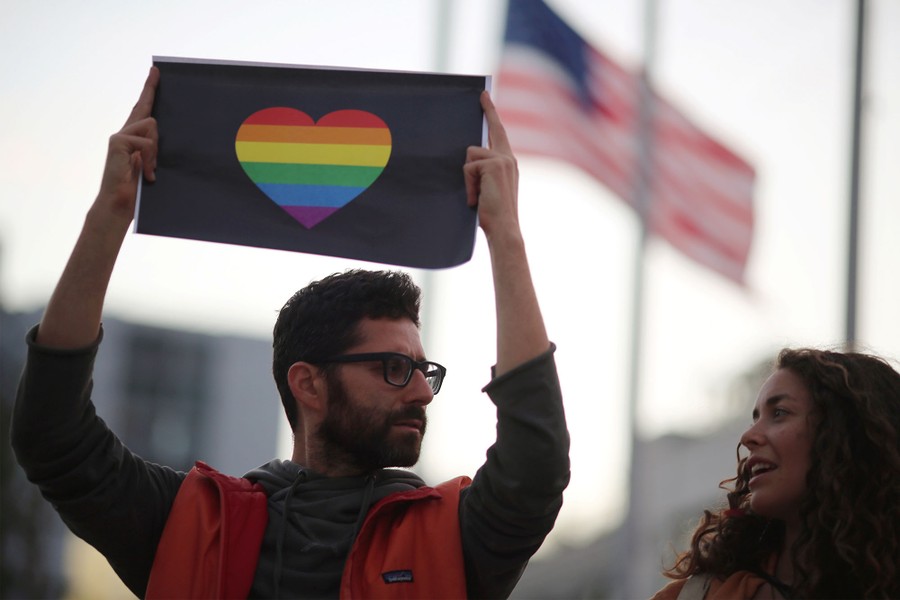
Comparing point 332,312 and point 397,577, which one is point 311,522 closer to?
point 397,577

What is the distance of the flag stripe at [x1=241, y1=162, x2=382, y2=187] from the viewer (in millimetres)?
4105

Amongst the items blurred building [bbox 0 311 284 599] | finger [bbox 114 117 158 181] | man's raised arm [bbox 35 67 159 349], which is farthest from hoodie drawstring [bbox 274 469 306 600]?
blurred building [bbox 0 311 284 599]

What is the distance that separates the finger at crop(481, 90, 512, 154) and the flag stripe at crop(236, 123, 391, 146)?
274 millimetres

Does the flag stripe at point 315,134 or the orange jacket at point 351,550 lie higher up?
the flag stripe at point 315,134

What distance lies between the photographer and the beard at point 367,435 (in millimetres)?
4035

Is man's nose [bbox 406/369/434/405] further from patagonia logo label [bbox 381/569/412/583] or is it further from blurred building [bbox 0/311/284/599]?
blurred building [bbox 0/311/284/599]

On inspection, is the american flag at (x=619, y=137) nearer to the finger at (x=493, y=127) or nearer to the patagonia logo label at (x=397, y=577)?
the finger at (x=493, y=127)

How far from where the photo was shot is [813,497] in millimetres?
4113

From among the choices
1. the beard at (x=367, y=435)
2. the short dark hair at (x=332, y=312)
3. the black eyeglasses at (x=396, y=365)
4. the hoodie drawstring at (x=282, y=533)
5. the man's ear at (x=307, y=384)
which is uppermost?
the short dark hair at (x=332, y=312)

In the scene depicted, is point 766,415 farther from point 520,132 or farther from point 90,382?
point 520,132

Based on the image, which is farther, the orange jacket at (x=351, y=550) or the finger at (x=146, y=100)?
the finger at (x=146, y=100)

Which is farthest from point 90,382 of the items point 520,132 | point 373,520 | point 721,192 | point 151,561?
point 721,192

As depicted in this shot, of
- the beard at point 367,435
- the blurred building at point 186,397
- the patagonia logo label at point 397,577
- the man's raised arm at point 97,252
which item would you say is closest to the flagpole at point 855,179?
the beard at point 367,435

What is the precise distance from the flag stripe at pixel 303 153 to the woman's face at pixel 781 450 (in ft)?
4.25
